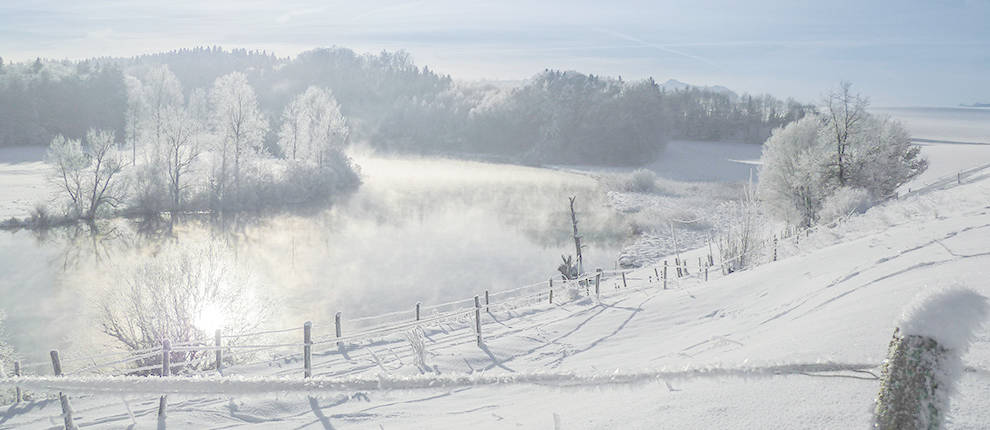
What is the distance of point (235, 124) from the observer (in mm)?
38344

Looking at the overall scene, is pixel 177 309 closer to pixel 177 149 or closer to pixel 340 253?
pixel 340 253

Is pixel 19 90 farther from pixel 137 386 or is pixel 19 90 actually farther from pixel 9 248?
pixel 137 386

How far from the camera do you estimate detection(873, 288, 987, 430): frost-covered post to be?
1584 millimetres

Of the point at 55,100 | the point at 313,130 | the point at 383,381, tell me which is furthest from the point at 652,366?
the point at 55,100

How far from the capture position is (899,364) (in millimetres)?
1684

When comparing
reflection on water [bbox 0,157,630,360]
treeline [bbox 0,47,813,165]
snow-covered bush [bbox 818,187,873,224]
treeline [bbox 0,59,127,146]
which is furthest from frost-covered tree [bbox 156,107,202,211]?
snow-covered bush [bbox 818,187,873,224]

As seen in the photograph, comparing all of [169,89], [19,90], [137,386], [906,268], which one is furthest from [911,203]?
[19,90]

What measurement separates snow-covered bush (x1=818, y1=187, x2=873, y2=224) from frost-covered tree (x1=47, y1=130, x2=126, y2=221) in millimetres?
34190

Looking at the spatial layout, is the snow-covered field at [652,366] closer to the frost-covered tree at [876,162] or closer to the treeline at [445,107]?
the frost-covered tree at [876,162]

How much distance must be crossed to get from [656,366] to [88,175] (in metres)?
36.9

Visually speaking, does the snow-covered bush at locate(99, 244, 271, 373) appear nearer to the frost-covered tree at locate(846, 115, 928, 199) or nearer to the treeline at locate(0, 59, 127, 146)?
the frost-covered tree at locate(846, 115, 928, 199)

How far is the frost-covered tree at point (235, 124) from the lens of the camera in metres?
37.3

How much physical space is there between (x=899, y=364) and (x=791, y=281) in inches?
300

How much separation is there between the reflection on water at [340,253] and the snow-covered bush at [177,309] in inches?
42.6
